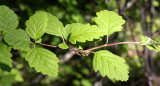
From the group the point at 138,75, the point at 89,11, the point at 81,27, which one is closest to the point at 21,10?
the point at 89,11

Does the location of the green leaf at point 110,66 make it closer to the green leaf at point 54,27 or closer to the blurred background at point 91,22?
the green leaf at point 54,27

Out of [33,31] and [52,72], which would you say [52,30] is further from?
[52,72]

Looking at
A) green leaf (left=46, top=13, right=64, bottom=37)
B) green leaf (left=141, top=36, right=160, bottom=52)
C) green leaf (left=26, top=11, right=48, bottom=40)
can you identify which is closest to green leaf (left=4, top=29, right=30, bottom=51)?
green leaf (left=26, top=11, right=48, bottom=40)

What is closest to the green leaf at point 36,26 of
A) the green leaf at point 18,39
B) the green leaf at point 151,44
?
the green leaf at point 18,39

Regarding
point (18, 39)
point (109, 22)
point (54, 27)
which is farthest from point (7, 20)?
point (109, 22)

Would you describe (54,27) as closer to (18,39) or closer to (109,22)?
(18,39)
